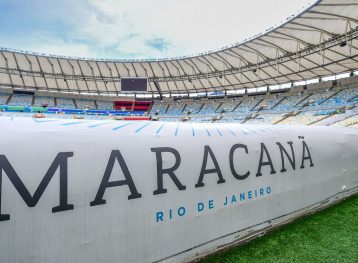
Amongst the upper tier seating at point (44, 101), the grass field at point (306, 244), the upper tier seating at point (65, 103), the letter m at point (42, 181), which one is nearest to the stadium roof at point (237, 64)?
the upper tier seating at point (65, 103)

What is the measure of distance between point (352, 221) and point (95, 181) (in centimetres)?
452

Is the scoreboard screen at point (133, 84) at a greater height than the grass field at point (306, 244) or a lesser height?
greater

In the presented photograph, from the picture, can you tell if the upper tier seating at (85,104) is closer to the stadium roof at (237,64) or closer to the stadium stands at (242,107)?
the stadium stands at (242,107)

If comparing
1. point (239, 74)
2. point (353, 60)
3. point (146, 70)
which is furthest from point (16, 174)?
point (146, 70)

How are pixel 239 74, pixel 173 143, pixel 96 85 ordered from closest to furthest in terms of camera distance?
1. pixel 173 143
2. pixel 239 74
3. pixel 96 85

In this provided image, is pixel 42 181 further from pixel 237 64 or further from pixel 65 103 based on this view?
pixel 65 103

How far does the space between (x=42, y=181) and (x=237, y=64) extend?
3029 centimetres

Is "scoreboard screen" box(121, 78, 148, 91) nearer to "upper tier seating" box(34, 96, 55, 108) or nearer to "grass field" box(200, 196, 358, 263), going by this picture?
"upper tier seating" box(34, 96, 55, 108)

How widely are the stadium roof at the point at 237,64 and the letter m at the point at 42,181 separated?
1932 cm

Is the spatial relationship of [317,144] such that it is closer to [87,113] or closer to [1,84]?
[87,113]

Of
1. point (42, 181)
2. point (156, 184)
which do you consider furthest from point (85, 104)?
point (42, 181)

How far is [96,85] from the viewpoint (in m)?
40.8

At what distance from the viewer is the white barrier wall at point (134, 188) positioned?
2.09m

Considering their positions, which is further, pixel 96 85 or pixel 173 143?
pixel 96 85
